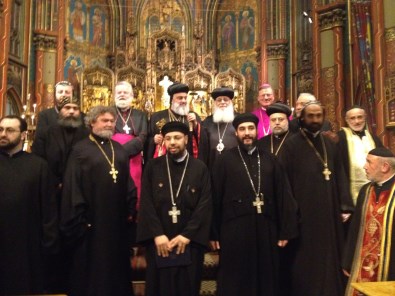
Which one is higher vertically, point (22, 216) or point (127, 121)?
point (127, 121)

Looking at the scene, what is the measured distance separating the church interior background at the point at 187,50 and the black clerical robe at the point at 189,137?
560 centimetres

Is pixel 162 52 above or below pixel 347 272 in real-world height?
above

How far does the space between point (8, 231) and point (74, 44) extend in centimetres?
1404

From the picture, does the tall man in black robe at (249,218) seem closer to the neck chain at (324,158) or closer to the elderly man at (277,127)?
the neck chain at (324,158)

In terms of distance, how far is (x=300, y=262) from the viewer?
469 cm

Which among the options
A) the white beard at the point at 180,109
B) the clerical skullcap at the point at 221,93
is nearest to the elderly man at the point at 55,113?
the white beard at the point at 180,109

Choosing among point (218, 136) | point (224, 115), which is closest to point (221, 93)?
point (224, 115)

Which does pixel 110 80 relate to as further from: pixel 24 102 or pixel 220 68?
pixel 220 68

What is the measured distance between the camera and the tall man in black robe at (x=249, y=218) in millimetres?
4465

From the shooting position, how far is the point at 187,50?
1756cm

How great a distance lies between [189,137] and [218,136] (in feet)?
2.11

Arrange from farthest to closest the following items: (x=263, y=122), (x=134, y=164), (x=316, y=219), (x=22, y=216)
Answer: (x=263, y=122) < (x=134, y=164) < (x=316, y=219) < (x=22, y=216)

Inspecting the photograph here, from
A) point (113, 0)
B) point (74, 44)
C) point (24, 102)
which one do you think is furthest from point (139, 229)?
point (113, 0)

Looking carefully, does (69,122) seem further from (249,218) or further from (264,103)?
(264,103)
